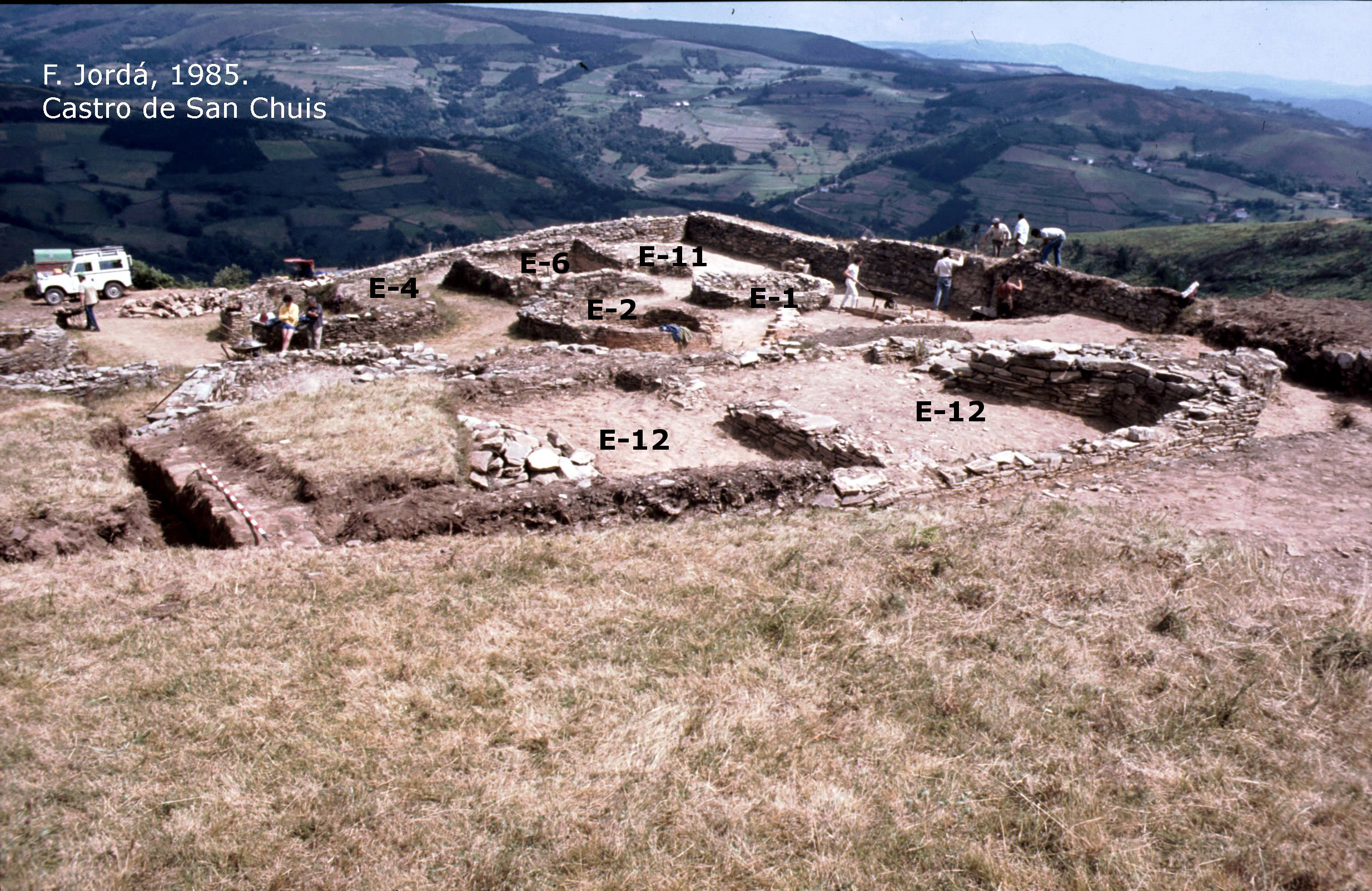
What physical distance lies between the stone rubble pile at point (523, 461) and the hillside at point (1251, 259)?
81.3ft

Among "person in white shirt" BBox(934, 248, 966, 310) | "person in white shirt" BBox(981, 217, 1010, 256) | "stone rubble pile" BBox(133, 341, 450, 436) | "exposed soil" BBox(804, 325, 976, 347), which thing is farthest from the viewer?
"person in white shirt" BBox(981, 217, 1010, 256)

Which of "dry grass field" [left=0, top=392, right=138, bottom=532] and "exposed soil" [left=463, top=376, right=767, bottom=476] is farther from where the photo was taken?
"exposed soil" [left=463, top=376, right=767, bottom=476]

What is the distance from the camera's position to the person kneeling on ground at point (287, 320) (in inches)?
688

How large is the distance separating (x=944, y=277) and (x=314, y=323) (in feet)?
57.3

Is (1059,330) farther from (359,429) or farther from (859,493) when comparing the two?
(359,429)

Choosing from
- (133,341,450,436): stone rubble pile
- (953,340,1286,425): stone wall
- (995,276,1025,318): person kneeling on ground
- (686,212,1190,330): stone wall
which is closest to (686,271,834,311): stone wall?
(686,212,1190,330): stone wall

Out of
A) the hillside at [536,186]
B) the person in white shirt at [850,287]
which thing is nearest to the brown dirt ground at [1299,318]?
the person in white shirt at [850,287]

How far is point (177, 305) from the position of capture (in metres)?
22.1

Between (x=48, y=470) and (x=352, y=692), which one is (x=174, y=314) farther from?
(x=352, y=692)

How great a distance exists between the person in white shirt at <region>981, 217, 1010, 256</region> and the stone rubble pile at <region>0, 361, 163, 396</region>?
23062mm

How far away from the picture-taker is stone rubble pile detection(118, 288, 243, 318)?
21516mm

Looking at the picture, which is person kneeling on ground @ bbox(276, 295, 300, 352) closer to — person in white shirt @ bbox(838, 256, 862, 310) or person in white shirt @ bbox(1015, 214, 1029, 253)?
person in white shirt @ bbox(838, 256, 862, 310)

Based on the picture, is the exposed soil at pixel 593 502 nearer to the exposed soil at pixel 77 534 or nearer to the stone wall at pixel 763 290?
the exposed soil at pixel 77 534

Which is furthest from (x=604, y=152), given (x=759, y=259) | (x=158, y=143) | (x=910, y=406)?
(x=910, y=406)
